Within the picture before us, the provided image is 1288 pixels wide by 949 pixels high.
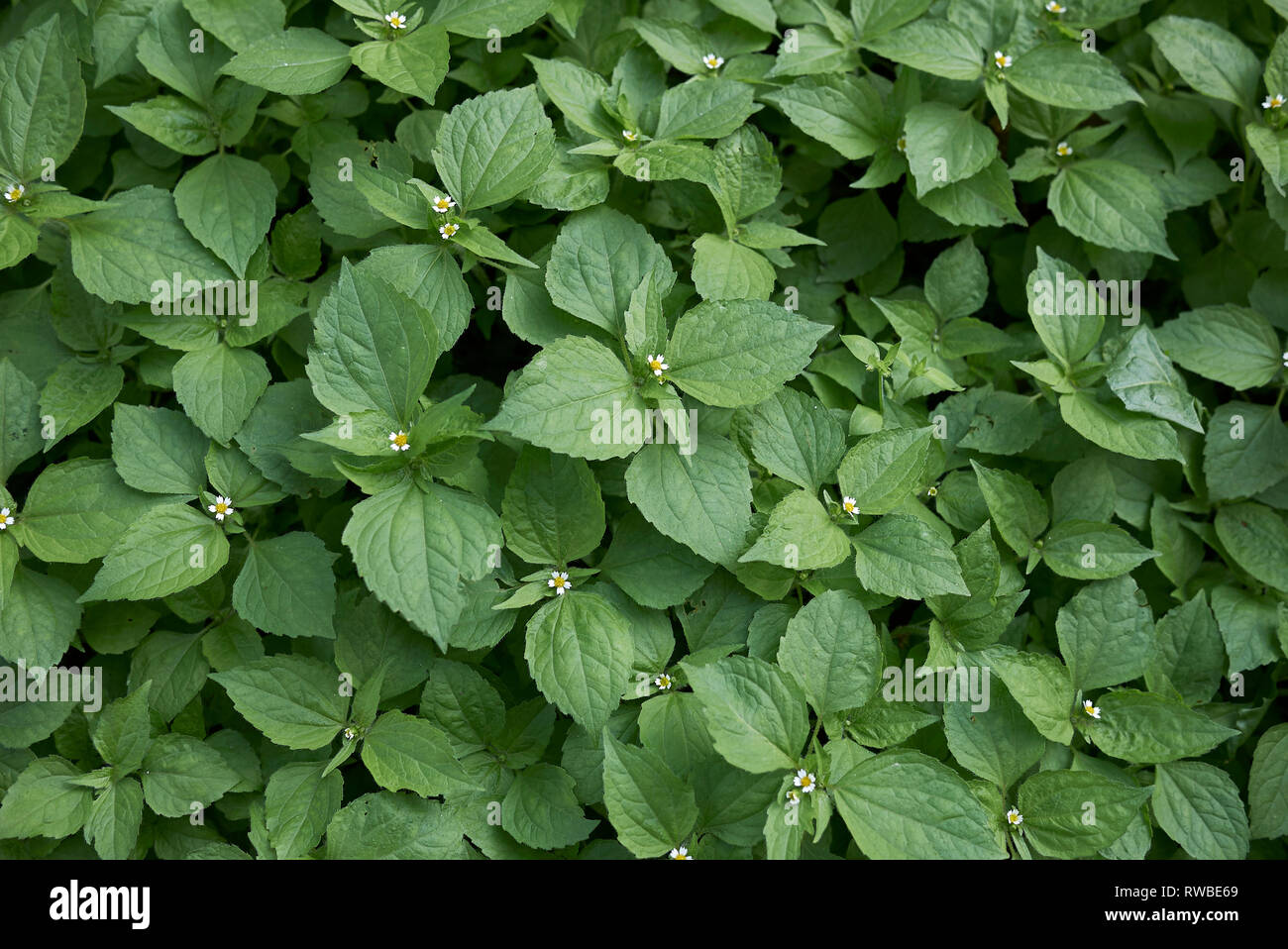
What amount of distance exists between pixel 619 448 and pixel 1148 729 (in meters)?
1.83

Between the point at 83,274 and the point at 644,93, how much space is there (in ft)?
6.03

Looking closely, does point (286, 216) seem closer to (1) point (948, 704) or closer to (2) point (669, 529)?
(2) point (669, 529)

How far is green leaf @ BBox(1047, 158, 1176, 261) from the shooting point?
3.36 meters

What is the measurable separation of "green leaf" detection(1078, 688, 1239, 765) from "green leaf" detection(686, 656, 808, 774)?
100cm

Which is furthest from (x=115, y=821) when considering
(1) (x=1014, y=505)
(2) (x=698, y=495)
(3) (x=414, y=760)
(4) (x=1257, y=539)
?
(4) (x=1257, y=539)

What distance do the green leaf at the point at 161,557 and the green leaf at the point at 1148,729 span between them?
2635 mm

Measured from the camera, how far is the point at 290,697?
2857 millimetres

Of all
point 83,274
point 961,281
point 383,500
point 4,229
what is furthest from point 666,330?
point 4,229

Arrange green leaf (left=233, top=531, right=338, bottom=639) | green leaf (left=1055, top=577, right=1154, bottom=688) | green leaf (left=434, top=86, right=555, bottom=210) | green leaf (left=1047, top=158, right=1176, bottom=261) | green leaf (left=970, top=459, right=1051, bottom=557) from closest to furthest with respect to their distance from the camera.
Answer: green leaf (left=233, top=531, right=338, bottom=639), green leaf (left=434, top=86, right=555, bottom=210), green leaf (left=1055, top=577, right=1154, bottom=688), green leaf (left=970, top=459, right=1051, bottom=557), green leaf (left=1047, top=158, right=1176, bottom=261)

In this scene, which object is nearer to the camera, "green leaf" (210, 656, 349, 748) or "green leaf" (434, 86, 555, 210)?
"green leaf" (210, 656, 349, 748)

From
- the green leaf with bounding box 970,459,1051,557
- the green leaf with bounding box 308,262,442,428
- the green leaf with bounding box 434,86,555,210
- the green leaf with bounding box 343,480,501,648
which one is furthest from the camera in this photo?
the green leaf with bounding box 970,459,1051,557

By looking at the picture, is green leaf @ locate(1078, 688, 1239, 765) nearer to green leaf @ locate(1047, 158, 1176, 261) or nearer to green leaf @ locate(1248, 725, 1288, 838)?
green leaf @ locate(1248, 725, 1288, 838)

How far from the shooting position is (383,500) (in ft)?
8.59

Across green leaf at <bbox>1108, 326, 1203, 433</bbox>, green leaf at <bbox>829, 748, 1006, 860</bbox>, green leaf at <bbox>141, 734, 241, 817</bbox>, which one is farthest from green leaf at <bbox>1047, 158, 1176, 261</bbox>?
green leaf at <bbox>141, 734, 241, 817</bbox>
